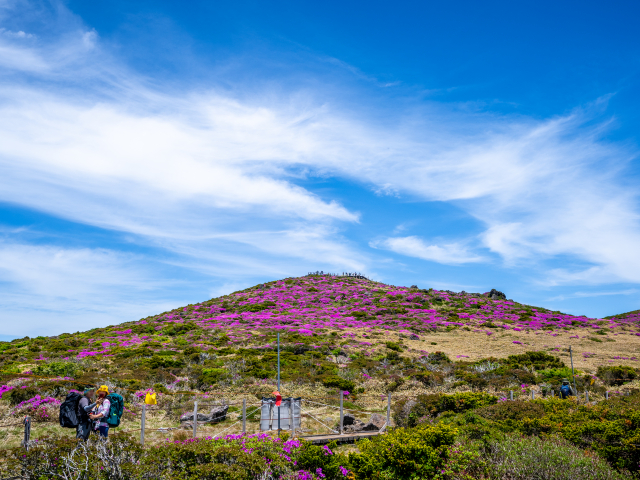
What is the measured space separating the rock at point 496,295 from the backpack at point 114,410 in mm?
60357

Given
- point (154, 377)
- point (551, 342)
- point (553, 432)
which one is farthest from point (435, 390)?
point (551, 342)

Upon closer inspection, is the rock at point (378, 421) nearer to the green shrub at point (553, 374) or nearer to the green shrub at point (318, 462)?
the green shrub at point (318, 462)

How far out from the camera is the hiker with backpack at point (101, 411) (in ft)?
27.1

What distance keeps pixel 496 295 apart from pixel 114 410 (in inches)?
2438

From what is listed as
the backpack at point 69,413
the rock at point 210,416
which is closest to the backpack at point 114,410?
the backpack at point 69,413

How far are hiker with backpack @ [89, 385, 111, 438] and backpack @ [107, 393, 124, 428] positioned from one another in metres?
0.07

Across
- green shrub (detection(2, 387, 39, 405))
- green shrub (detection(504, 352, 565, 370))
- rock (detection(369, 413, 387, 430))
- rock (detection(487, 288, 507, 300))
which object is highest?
rock (detection(487, 288, 507, 300))

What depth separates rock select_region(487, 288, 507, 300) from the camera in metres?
61.2

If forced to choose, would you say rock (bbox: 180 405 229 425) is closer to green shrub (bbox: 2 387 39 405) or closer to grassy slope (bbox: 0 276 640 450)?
grassy slope (bbox: 0 276 640 450)

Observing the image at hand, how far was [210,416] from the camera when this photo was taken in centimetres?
1505

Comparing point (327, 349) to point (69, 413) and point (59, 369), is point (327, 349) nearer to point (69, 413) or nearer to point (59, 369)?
point (59, 369)

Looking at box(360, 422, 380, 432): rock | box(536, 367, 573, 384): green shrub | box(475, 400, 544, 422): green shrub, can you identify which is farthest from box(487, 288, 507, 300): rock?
box(360, 422, 380, 432): rock

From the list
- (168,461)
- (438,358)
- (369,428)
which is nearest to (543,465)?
(168,461)

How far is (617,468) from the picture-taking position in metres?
8.34
